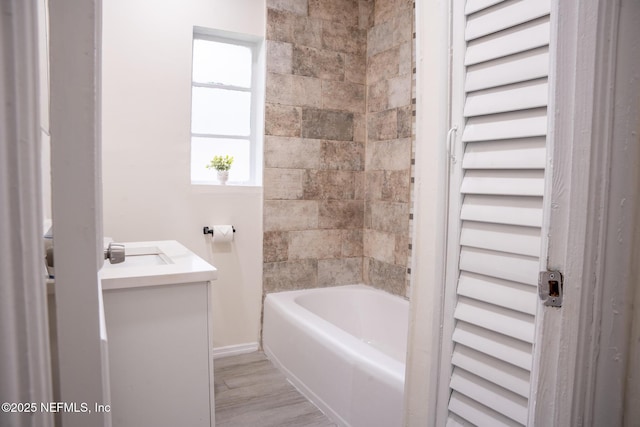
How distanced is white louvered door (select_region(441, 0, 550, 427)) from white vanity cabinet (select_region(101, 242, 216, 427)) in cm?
98

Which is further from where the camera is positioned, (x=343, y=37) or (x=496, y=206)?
(x=343, y=37)

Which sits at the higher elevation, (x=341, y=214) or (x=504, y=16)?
(x=504, y=16)

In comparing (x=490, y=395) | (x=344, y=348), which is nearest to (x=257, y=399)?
(x=344, y=348)

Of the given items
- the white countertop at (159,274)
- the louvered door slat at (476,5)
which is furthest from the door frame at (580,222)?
the white countertop at (159,274)

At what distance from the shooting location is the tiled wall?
303 centimetres

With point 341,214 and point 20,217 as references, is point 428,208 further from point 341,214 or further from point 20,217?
point 341,214

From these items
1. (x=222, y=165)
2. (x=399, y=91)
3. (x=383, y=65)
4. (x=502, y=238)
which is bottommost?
(x=502, y=238)

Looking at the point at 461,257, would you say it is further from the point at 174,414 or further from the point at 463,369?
the point at 174,414

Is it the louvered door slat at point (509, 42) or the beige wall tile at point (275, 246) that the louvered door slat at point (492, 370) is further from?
the beige wall tile at point (275, 246)

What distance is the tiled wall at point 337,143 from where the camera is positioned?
9.95 feet

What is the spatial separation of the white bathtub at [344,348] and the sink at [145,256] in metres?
0.94

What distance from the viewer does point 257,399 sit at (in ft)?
8.04

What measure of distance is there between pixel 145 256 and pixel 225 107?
1.36 metres

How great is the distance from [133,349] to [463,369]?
1.14 meters
